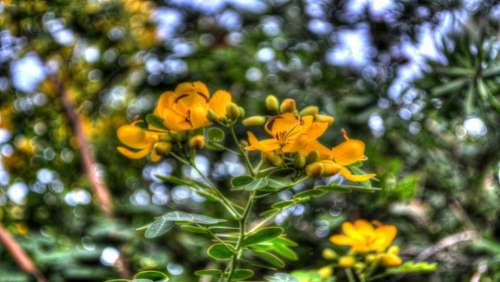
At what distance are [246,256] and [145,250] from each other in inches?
14.1

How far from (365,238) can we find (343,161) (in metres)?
0.41

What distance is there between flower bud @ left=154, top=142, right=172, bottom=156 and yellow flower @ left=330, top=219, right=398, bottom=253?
0.49 metres

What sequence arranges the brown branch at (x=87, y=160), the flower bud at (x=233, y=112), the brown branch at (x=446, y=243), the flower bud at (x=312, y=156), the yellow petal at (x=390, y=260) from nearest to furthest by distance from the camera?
the flower bud at (x=312, y=156), the flower bud at (x=233, y=112), the yellow petal at (x=390, y=260), the brown branch at (x=446, y=243), the brown branch at (x=87, y=160)

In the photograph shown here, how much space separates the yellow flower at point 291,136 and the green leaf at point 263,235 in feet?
0.45

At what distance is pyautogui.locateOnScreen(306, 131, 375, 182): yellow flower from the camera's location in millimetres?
1023

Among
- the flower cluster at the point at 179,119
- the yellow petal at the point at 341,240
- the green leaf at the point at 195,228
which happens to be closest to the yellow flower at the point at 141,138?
the flower cluster at the point at 179,119

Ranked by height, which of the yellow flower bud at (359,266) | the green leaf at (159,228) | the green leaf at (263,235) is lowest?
the green leaf at (263,235)

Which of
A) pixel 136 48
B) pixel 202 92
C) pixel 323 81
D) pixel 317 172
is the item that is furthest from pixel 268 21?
pixel 317 172

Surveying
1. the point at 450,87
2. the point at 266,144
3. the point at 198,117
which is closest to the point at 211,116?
the point at 198,117

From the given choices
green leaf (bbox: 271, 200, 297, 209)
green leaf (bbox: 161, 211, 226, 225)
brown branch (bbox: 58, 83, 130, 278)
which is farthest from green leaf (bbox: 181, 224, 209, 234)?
brown branch (bbox: 58, 83, 130, 278)

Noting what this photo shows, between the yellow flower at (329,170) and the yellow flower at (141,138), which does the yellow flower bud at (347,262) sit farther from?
the yellow flower at (141,138)

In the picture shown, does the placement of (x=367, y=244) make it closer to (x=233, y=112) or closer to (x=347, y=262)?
(x=347, y=262)

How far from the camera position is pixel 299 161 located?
1.03 meters

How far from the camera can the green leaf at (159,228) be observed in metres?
0.93
